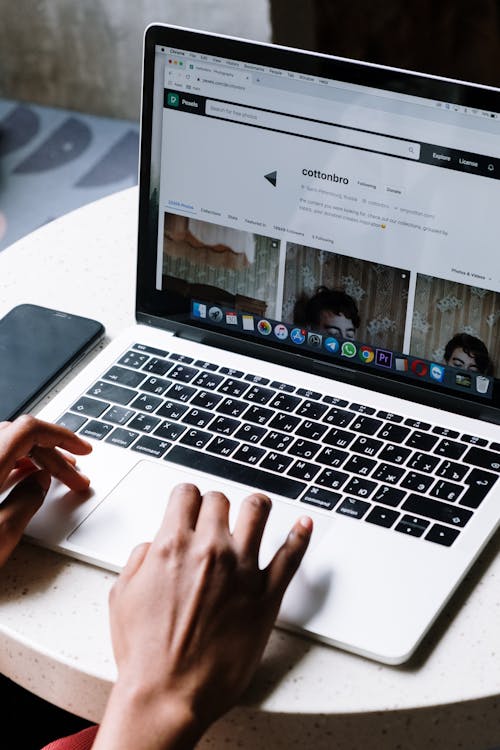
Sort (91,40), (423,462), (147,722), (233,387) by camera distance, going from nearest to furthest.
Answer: (147,722) < (423,462) < (233,387) < (91,40)

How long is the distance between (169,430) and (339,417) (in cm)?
17

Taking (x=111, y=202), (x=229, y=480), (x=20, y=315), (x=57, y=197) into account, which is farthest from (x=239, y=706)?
(x=57, y=197)

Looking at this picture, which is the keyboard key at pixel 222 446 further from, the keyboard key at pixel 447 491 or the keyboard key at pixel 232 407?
the keyboard key at pixel 447 491

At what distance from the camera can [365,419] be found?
0.96 metres

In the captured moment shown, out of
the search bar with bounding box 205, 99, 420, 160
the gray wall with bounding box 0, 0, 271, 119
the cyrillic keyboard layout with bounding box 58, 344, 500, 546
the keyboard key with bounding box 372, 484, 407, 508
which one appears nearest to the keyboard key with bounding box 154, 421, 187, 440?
the cyrillic keyboard layout with bounding box 58, 344, 500, 546

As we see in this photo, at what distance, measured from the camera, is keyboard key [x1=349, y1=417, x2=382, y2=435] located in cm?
94

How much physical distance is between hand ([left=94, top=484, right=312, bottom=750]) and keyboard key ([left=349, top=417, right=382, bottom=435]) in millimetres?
167

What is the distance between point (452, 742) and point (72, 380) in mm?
528

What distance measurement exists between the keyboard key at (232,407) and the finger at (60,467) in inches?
6.2

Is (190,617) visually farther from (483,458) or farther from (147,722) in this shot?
(483,458)

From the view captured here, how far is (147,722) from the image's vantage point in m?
0.69

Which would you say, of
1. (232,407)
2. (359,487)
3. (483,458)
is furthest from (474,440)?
(232,407)

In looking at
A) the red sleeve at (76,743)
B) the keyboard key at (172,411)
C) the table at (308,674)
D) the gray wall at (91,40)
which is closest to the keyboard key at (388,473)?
the table at (308,674)

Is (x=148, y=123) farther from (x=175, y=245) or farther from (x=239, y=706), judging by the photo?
(x=239, y=706)
